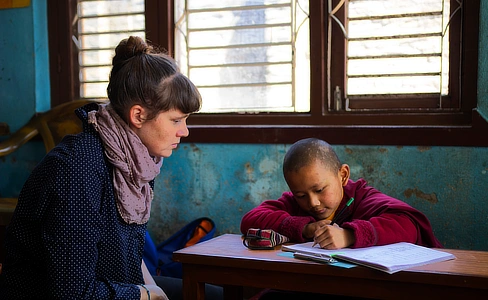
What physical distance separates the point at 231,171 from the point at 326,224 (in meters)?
1.35

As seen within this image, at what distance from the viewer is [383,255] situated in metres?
1.60

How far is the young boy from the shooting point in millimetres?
1788

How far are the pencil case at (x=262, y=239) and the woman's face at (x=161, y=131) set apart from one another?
0.41 m

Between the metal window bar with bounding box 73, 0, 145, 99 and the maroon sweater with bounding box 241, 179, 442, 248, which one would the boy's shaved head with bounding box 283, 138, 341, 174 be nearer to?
the maroon sweater with bounding box 241, 179, 442, 248

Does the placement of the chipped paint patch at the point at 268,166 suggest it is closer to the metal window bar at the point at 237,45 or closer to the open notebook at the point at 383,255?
the metal window bar at the point at 237,45

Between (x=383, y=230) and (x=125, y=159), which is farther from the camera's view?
(x=383, y=230)

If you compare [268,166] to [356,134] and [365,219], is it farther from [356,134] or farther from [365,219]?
[365,219]

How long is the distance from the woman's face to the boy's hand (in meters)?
0.55

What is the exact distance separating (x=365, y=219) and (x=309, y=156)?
1.00 feet

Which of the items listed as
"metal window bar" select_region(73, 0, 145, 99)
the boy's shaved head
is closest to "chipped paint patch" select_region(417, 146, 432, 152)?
the boy's shaved head

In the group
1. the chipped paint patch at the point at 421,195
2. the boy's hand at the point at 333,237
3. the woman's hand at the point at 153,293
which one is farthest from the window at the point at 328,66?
the woman's hand at the point at 153,293

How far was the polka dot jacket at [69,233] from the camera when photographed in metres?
1.45

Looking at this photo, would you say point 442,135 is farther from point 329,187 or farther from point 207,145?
point 207,145

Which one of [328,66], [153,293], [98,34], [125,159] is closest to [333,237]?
[153,293]
